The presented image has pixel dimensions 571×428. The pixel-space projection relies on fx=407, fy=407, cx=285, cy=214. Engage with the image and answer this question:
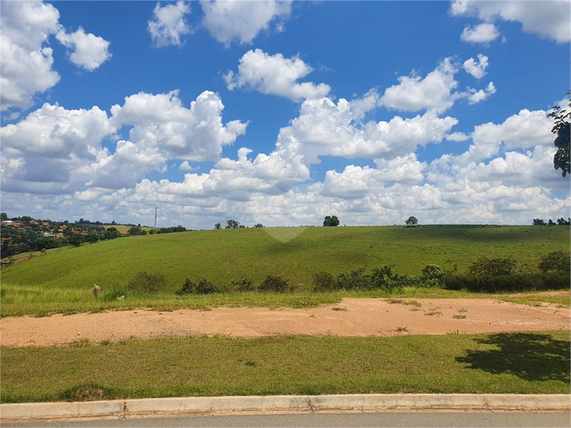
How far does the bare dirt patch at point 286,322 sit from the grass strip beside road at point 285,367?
4.00ft

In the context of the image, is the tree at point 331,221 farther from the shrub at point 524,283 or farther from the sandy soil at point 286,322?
the sandy soil at point 286,322

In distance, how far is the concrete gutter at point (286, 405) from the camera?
5.95 metres

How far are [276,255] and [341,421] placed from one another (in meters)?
60.4

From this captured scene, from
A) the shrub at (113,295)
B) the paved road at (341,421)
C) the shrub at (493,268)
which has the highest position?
the shrub at (493,268)

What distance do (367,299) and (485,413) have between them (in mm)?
13421

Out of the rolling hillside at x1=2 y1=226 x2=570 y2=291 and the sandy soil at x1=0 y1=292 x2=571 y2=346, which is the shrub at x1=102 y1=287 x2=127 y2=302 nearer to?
the sandy soil at x1=0 y1=292 x2=571 y2=346

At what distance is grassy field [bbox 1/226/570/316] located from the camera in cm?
5525

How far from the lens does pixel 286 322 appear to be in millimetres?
13172

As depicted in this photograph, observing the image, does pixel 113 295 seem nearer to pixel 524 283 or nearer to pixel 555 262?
pixel 524 283

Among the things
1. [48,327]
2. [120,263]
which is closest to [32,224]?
[120,263]

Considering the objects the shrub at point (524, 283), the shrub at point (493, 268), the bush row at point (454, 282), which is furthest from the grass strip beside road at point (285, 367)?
the shrub at point (493, 268)

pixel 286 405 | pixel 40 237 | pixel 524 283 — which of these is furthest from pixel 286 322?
pixel 40 237

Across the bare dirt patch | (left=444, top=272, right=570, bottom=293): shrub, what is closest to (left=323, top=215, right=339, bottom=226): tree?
(left=444, top=272, right=570, bottom=293): shrub

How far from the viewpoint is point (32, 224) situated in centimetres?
9069
